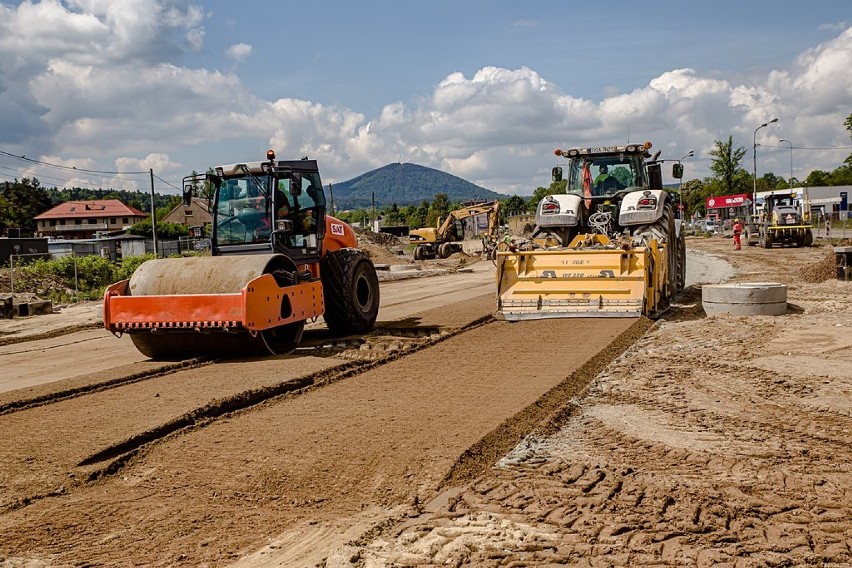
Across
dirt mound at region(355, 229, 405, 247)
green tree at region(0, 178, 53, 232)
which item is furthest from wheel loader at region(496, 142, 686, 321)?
green tree at region(0, 178, 53, 232)

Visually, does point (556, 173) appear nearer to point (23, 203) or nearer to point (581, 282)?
point (581, 282)

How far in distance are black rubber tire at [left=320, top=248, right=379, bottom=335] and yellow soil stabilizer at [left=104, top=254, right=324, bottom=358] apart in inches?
52.8

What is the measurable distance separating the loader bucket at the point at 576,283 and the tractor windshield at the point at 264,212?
329 centimetres

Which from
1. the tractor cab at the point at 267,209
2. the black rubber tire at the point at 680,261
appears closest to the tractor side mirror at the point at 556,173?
the black rubber tire at the point at 680,261

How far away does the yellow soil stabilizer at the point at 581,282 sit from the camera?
488 inches

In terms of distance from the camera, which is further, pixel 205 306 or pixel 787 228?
pixel 787 228

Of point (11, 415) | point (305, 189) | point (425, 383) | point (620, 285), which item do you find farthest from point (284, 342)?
point (620, 285)

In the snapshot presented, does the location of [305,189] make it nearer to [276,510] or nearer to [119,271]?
[276,510]

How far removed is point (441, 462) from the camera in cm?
545

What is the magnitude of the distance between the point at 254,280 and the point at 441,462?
15.0ft

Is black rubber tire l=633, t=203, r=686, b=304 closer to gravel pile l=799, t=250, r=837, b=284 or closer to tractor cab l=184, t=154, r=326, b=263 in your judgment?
gravel pile l=799, t=250, r=837, b=284

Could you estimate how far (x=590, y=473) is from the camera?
525 centimetres

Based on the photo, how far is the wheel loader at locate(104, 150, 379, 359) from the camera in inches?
372

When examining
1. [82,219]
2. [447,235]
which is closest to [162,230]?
[82,219]
